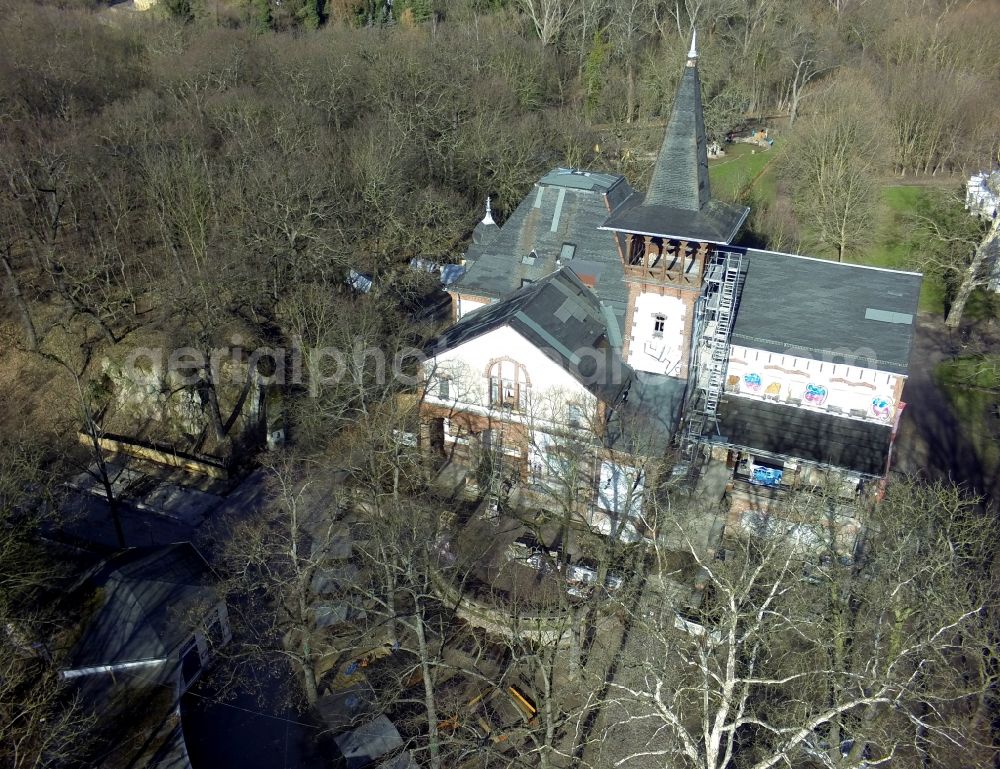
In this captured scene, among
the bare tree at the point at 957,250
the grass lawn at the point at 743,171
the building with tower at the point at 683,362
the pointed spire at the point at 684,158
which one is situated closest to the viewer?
the pointed spire at the point at 684,158

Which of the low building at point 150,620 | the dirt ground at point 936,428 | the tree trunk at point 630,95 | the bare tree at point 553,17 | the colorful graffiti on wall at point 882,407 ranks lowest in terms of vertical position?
the dirt ground at point 936,428

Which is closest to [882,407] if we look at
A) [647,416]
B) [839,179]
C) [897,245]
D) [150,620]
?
[647,416]

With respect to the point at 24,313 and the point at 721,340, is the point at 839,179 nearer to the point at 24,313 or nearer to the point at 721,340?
the point at 721,340

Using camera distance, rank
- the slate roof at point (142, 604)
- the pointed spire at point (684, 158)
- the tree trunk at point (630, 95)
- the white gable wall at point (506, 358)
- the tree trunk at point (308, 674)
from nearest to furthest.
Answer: the tree trunk at point (308, 674) < the slate roof at point (142, 604) < the pointed spire at point (684, 158) < the white gable wall at point (506, 358) < the tree trunk at point (630, 95)

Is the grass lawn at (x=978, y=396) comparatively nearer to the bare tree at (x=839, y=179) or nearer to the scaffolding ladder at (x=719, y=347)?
the bare tree at (x=839, y=179)

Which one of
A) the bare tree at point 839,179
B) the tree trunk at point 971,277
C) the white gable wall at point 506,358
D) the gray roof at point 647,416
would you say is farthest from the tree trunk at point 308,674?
the tree trunk at point 971,277

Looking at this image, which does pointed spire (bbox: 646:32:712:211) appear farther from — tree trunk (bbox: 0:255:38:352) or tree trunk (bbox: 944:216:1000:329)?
tree trunk (bbox: 0:255:38:352)

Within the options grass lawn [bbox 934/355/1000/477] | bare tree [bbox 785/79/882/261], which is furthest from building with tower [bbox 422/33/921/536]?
bare tree [bbox 785/79/882/261]

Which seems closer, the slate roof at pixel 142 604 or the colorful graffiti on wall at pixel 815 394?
the slate roof at pixel 142 604

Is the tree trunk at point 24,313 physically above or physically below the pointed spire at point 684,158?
below
